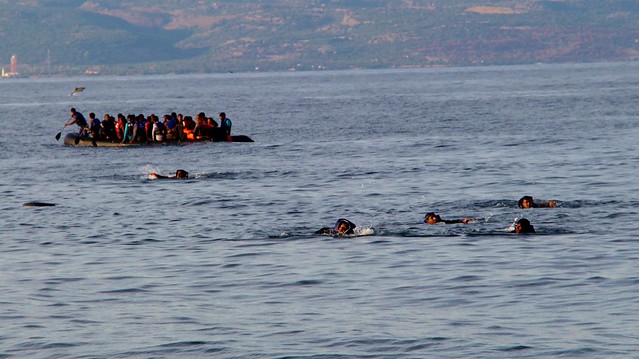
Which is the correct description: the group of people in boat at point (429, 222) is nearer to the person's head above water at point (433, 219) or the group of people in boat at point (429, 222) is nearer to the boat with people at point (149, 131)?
the person's head above water at point (433, 219)

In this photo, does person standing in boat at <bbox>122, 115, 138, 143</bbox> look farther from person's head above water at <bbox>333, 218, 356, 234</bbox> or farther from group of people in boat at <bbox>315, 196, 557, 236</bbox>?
person's head above water at <bbox>333, 218, 356, 234</bbox>

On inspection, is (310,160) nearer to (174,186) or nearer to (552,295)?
(174,186)

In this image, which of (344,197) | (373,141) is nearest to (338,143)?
(373,141)

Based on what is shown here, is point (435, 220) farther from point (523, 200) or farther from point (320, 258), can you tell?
point (320, 258)

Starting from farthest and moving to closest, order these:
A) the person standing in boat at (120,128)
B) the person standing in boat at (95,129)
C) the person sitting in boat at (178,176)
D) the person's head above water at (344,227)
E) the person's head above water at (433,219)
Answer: the person standing in boat at (95,129), the person standing in boat at (120,128), the person sitting in boat at (178,176), the person's head above water at (433,219), the person's head above water at (344,227)

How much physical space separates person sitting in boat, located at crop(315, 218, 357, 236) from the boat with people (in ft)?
96.5

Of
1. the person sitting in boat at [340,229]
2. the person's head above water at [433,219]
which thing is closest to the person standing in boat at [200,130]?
the person's head above water at [433,219]

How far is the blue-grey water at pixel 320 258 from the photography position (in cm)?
1795

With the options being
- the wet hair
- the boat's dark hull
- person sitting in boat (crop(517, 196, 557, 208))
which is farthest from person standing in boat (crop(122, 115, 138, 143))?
the wet hair

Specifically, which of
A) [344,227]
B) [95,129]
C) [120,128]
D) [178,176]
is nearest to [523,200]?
[344,227]

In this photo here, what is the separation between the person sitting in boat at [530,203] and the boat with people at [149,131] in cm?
2718

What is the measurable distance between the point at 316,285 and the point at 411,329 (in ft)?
12.5

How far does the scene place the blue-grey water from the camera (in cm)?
1795

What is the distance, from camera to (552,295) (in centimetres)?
2044
